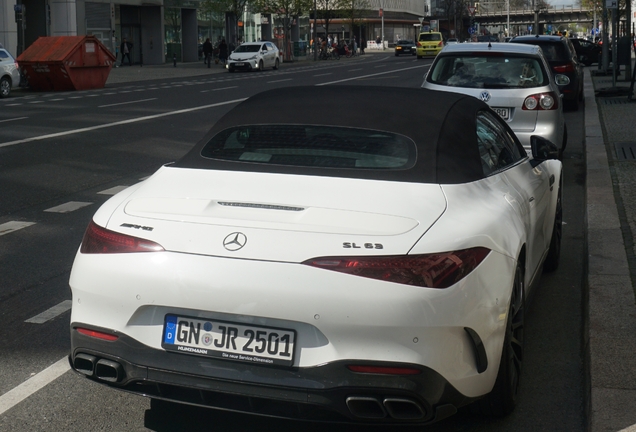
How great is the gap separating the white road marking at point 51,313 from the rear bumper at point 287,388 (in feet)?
7.26

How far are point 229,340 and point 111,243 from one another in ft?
2.11

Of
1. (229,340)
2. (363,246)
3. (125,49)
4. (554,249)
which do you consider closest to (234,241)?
(229,340)

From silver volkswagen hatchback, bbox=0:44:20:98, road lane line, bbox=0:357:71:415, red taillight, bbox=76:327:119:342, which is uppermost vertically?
silver volkswagen hatchback, bbox=0:44:20:98

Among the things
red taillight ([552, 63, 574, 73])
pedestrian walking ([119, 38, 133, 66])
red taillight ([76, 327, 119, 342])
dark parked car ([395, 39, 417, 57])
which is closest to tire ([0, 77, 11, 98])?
red taillight ([552, 63, 574, 73])

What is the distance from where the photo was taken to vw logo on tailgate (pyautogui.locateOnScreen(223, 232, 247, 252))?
3.53m

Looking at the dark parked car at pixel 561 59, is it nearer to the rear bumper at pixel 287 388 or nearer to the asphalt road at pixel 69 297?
the asphalt road at pixel 69 297

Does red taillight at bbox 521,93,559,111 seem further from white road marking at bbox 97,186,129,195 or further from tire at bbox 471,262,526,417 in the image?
tire at bbox 471,262,526,417

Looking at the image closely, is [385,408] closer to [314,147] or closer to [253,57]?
[314,147]

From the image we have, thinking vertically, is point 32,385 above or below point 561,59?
below

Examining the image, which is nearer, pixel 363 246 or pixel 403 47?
pixel 363 246

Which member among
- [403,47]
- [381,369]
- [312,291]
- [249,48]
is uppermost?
[403,47]

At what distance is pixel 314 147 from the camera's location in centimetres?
436

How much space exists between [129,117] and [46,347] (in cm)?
1520

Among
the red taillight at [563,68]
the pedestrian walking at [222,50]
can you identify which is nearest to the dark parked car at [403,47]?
the pedestrian walking at [222,50]
